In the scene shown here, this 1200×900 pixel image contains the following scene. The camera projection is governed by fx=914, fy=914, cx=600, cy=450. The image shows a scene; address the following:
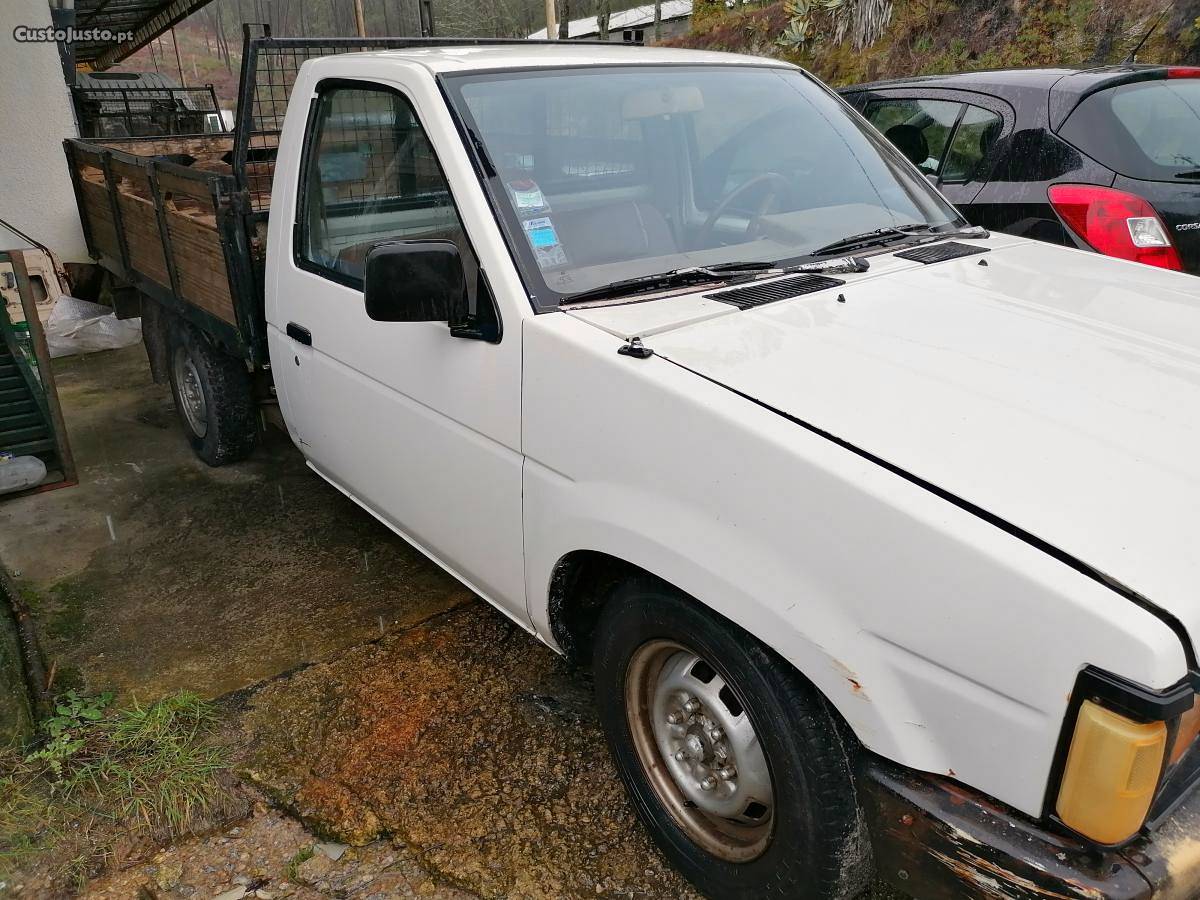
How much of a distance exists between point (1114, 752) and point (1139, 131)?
3.85 m

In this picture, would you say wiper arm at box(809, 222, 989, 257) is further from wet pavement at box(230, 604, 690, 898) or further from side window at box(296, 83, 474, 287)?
wet pavement at box(230, 604, 690, 898)

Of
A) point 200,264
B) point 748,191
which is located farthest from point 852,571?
point 200,264

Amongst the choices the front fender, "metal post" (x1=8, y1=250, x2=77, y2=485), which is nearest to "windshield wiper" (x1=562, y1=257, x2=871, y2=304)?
the front fender

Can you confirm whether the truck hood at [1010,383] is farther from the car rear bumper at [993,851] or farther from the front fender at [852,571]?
the car rear bumper at [993,851]

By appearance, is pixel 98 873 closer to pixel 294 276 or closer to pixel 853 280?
pixel 294 276

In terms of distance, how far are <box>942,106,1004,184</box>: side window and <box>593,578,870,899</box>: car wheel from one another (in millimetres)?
3520

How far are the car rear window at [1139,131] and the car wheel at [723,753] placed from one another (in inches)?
135

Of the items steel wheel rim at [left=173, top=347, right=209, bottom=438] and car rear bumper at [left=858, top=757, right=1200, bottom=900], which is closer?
car rear bumper at [left=858, top=757, right=1200, bottom=900]

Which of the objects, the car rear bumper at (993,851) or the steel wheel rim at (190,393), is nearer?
the car rear bumper at (993,851)

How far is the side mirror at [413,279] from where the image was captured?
7.38ft

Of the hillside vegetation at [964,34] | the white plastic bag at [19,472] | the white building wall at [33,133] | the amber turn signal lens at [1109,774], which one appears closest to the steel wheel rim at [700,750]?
the amber turn signal lens at [1109,774]

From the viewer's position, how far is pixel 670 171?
284cm

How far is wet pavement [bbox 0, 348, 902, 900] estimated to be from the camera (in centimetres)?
241

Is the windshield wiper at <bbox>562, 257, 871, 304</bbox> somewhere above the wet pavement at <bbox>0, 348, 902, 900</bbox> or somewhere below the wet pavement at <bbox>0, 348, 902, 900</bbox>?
above
